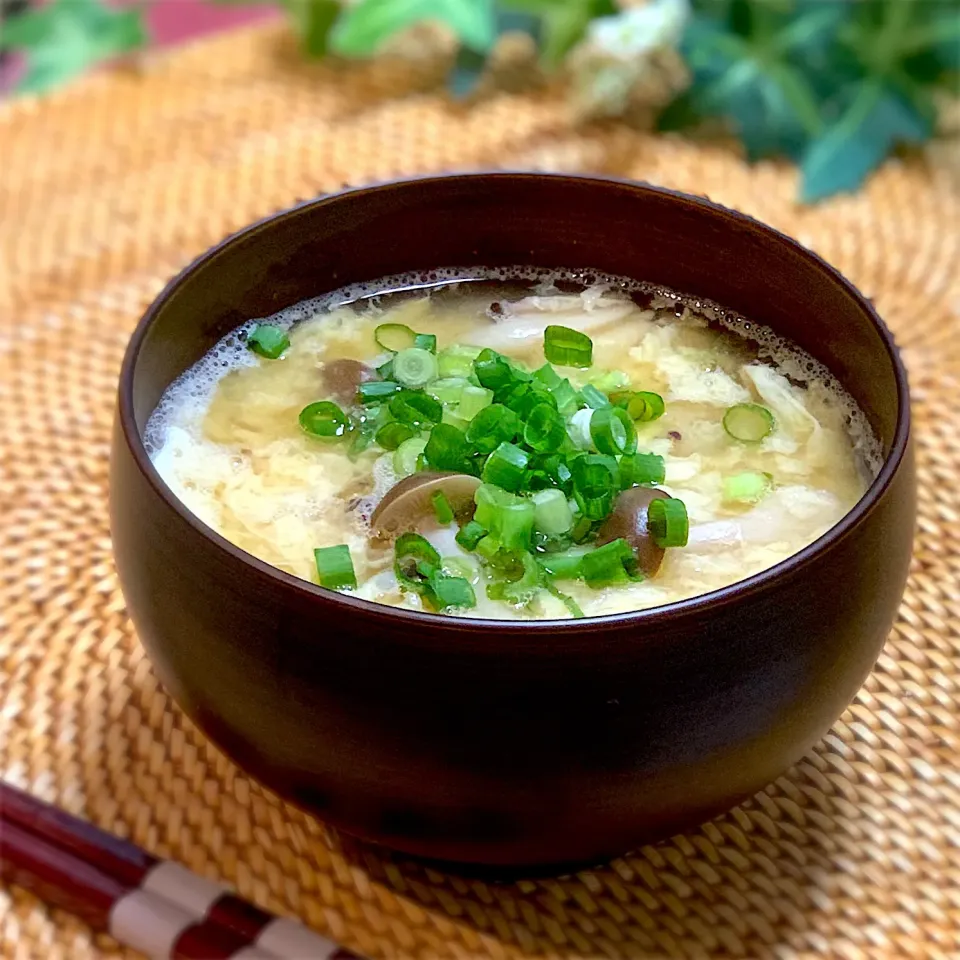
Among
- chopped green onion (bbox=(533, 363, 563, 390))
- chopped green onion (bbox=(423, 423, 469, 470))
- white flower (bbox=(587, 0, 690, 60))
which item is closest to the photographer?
chopped green onion (bbox=(423, 423, 469, 470))

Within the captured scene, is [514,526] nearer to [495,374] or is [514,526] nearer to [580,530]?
[580,530]

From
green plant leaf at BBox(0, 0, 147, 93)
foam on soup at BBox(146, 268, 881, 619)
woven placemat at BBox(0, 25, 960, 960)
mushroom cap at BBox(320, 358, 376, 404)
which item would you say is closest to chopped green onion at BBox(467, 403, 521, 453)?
foam on soup at BBox(146, 268, 881, 619)

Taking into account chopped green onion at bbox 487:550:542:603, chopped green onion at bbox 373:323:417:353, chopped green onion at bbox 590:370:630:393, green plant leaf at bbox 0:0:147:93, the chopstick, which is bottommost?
green plant leaf at bbox 0:0:147:93

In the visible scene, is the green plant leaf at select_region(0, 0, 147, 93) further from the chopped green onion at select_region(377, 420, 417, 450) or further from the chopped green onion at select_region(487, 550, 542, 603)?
the chopped green onion at select_region(487, 550, 542, 603)

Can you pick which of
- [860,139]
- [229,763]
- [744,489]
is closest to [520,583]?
[744,489]

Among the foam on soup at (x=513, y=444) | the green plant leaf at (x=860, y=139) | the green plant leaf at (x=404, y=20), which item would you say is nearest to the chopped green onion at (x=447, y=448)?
the foam on soup at (x=513, y=444)

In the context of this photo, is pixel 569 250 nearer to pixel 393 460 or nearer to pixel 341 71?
pixel 393 460
